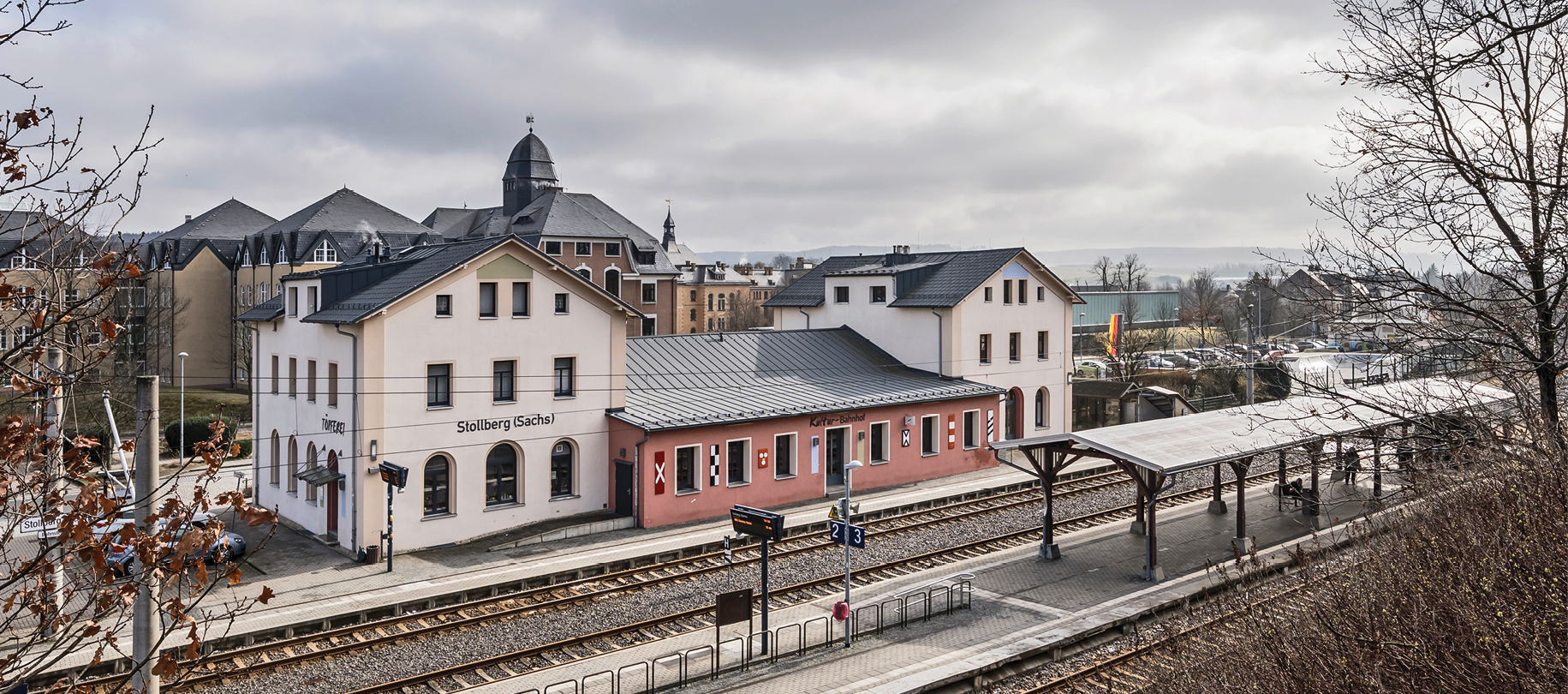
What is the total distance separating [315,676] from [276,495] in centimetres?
1604

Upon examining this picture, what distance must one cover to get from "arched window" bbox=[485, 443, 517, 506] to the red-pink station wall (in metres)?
2.92

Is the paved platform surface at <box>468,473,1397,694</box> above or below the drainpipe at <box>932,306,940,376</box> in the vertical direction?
below

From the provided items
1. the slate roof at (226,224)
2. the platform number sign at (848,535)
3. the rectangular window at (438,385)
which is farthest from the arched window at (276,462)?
the slate roof at (226,224)

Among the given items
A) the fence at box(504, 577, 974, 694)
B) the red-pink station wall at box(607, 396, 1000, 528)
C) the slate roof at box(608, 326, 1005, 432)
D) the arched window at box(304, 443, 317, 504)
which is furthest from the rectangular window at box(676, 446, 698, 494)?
the arched window at box(304, 443, 317, 504)

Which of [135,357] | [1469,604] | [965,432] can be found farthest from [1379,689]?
[135,357]

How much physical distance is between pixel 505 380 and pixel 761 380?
998 centimetres

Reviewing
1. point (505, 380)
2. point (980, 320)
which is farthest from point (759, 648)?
point (980, 320)

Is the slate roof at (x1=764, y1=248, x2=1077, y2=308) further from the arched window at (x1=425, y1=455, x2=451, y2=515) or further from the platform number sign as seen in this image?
the platform number sign

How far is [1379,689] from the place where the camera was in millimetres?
7711

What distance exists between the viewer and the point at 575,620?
19.7 m

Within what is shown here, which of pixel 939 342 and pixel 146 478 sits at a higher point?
pixel 939 342

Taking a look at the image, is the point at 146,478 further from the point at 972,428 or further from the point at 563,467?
the point at 972,428

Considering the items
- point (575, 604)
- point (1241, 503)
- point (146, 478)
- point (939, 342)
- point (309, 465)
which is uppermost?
point (939, 342)

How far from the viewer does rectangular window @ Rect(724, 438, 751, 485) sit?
3033cm
